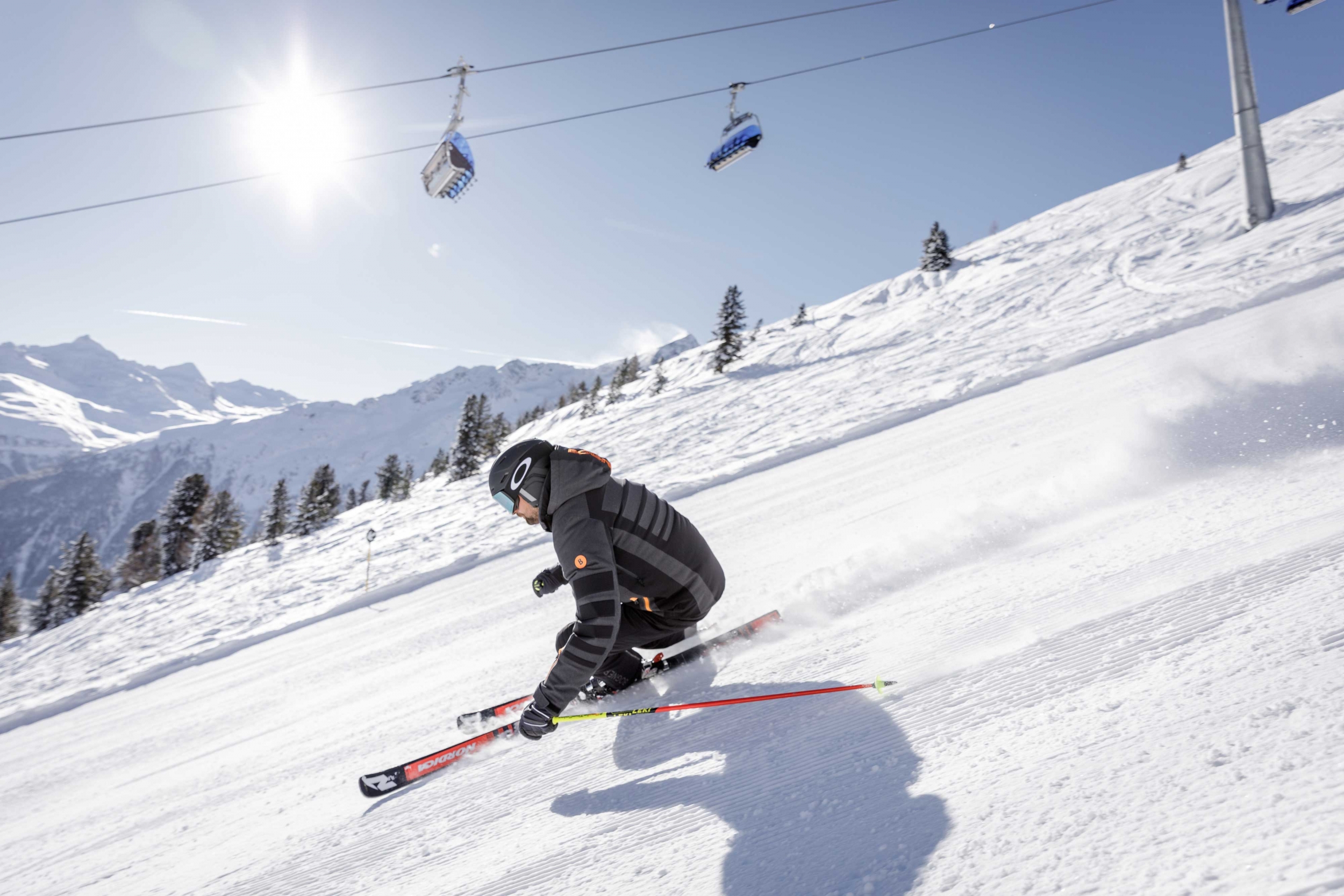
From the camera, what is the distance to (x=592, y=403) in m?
45.8

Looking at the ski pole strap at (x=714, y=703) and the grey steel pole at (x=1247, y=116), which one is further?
the grey steel pole at (x=1247, y=116)

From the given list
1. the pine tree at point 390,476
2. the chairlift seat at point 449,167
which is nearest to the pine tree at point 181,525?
the pine tree at point 390,476

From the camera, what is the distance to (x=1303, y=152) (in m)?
20.3

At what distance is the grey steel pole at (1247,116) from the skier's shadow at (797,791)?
18869 mm

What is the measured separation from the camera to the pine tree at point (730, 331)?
A: 3588 cm

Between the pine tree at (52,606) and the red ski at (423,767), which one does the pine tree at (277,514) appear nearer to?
the pine tree at (52,606)

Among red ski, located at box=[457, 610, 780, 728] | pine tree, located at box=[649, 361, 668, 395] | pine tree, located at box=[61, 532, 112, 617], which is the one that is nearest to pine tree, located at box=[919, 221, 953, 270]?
pine tree, located at box=[649, 361, 668, 395]

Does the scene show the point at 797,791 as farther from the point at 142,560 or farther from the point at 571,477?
the point at 142,560

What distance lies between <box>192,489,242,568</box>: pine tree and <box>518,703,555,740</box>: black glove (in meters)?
48.4

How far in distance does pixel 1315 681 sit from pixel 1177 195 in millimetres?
32267

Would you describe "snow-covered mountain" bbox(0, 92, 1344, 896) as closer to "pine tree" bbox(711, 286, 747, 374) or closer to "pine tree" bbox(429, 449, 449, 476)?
"pine tree" bbox(711, 286, 747, 374)

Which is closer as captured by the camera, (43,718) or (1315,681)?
(1315,681)

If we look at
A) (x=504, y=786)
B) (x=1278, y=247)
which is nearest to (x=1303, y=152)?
(x=1278, y=247)

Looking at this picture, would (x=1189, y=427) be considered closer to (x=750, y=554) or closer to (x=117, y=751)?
(x=750, y=554)
